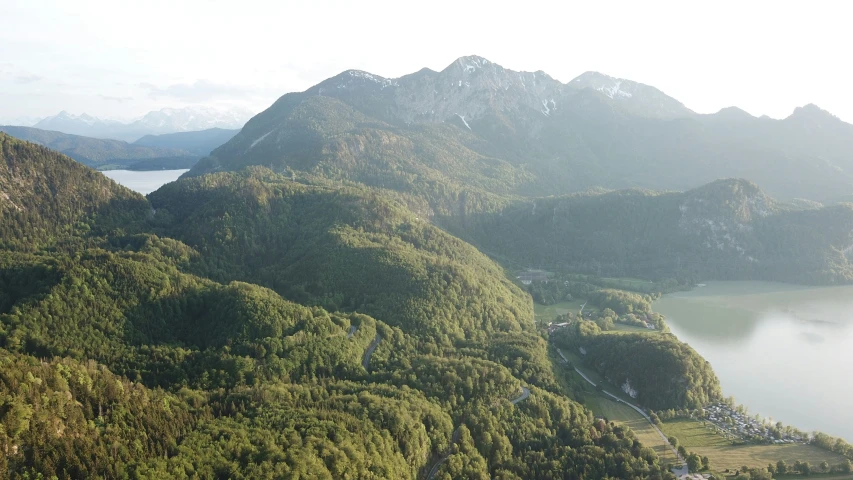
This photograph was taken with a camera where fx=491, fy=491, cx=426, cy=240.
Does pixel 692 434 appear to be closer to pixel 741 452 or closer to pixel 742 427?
pixel 741 452

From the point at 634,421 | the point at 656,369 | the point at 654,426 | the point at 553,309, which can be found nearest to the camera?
the point at 654,426

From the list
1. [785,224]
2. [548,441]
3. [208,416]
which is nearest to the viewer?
[208,416]

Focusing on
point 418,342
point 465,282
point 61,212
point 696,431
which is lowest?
point 696,431

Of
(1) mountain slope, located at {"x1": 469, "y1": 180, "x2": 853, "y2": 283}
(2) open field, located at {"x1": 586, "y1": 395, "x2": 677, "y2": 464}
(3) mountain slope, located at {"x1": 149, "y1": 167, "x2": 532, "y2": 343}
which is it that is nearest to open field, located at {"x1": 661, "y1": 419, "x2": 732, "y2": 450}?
(2) open field, located at {"x1": 586, "y1": 395, "x2": 677, "y2": 464}

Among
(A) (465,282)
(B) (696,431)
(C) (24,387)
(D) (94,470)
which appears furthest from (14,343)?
(B) (696,431)

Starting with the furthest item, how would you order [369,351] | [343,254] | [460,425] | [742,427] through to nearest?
[343,254] < [369,351] < [742,427] < [460,425]

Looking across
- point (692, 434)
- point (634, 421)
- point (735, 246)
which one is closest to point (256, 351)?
point (634, 421)

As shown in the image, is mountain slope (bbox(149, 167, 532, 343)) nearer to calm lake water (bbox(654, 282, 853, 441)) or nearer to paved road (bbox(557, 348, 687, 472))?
paved road (bbox(557, 348, 687, 472))

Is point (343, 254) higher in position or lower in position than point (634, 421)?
higher

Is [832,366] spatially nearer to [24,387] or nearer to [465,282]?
[465,282]
